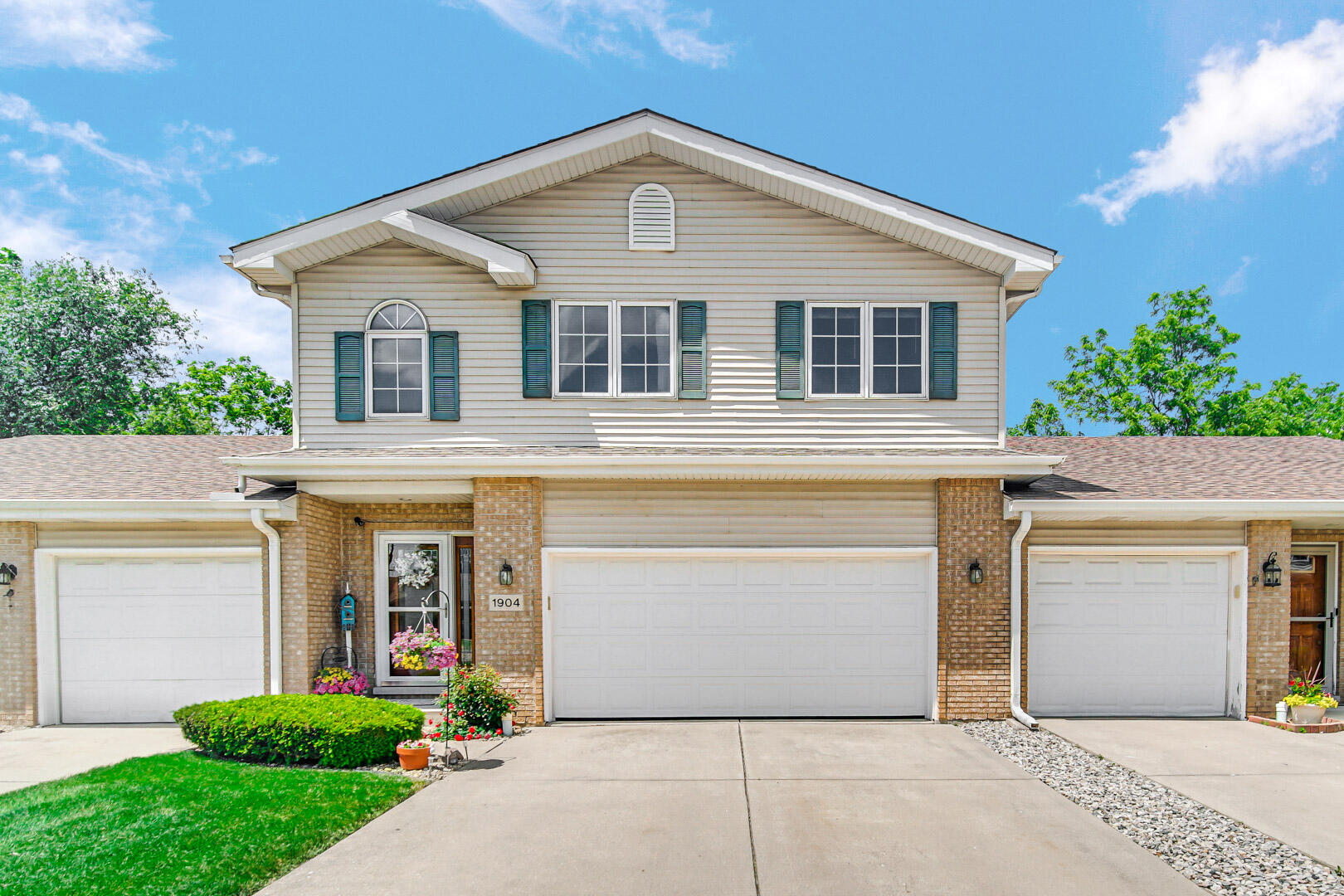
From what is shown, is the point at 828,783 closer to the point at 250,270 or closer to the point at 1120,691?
the point at 1120,691

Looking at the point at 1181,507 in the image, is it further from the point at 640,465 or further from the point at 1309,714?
the point at 640,465

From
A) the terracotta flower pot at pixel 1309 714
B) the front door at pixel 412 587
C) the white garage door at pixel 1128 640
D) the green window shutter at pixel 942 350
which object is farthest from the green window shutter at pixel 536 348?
the terracotta flower pot at pixel 1309 714

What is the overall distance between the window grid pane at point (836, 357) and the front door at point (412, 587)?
5588 millimetres

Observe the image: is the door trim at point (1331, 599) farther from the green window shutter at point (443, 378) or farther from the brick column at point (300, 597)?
the brick column at point (300, 597)

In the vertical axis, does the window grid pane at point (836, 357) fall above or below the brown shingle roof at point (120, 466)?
above

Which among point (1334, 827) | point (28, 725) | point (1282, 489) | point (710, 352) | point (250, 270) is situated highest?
point (250, 270)

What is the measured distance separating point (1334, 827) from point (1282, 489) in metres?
5.20

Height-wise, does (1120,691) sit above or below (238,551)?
below

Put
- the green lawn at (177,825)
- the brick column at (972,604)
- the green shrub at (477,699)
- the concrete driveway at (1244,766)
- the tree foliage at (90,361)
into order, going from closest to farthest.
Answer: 1. the green lawn at (177,825)
2. the concrete driveway at (1244,766)
3. the green shrub at (477,699)
4. the brick column at (972,604)
5. the tree foliage at (90,361)

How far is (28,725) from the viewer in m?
9.27

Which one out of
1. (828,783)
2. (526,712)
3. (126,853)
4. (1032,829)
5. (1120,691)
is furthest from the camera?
(1120,691)

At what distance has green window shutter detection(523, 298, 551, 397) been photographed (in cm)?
937

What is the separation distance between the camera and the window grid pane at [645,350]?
9.51m

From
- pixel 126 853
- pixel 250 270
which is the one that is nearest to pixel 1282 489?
pixel 126 853
